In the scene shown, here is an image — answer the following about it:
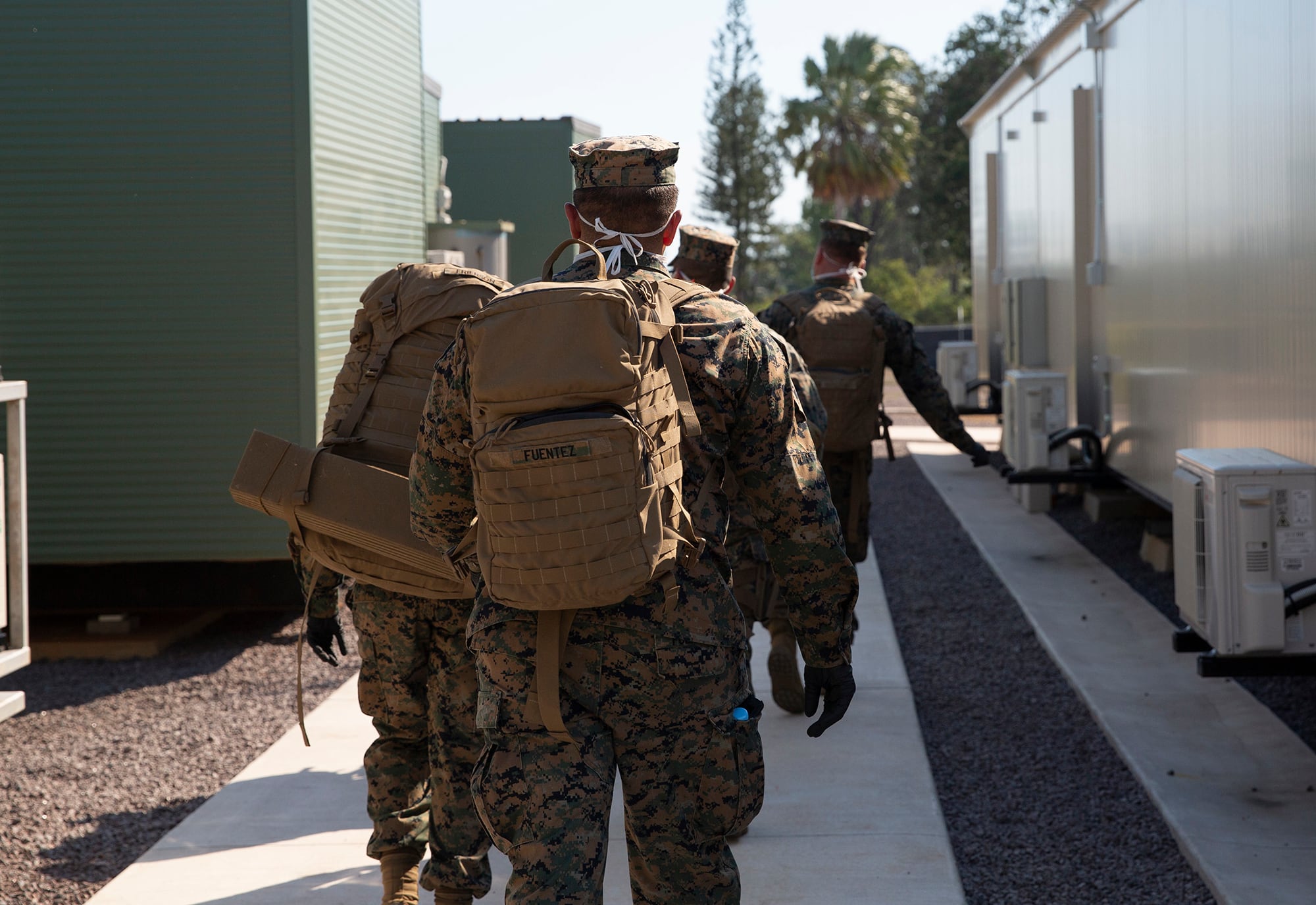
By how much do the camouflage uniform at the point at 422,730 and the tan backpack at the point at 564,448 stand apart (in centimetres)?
108

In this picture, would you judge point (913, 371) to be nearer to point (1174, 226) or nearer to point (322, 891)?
point (1174, 226)

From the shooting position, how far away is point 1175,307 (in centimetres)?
644

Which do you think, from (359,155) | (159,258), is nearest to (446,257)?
(359,155)

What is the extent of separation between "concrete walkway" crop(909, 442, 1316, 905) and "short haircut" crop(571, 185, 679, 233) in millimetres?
2510

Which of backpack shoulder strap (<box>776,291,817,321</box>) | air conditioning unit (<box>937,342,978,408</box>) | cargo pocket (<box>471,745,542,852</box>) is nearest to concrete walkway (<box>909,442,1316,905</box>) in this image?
backpack shoulder strap (<box>776,291,817,321</box>)

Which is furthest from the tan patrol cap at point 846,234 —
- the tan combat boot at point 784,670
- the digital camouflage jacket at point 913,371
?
the tan combat boot at point 784,670

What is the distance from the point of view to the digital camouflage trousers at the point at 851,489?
18.0 feet

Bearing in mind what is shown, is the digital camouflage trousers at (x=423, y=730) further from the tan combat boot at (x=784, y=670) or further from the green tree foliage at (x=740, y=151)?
the green tree foliage at (x=740, y=151)

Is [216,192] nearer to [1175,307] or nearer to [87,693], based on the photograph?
[87,693]

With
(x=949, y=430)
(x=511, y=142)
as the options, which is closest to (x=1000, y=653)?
(x=949, y=430)

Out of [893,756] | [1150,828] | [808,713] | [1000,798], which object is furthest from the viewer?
[893,756]

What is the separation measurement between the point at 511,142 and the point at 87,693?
7689 millimetres

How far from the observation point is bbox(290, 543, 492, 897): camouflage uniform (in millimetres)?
3354

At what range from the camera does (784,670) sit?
5395 millimetres
